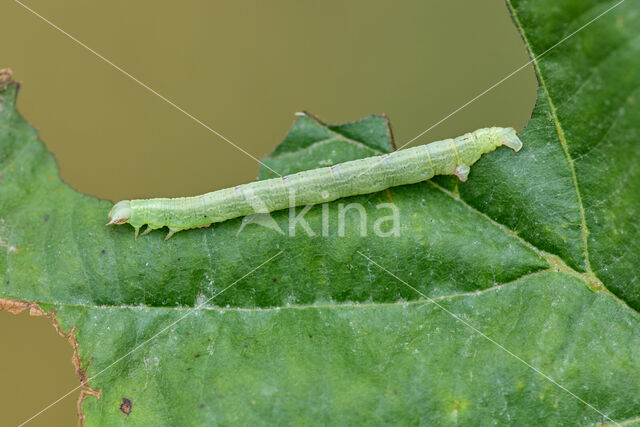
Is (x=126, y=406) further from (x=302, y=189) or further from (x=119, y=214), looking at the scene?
(x=302, y=189)

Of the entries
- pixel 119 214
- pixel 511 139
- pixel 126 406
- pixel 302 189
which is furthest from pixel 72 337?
pixel 511 139

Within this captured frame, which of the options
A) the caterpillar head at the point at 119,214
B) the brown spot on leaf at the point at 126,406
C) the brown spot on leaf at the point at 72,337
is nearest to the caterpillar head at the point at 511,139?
the caterpillar head at the point at 119,214

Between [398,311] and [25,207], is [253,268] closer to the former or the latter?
[398,311]

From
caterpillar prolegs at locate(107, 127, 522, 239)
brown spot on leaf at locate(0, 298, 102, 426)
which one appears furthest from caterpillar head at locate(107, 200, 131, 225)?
brown spot on leaf at locate(0, 298, 102, 426)

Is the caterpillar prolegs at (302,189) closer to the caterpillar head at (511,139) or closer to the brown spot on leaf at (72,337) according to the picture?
the caterpillar head at (511,139)

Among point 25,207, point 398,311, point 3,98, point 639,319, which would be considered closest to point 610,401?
point 639,319
